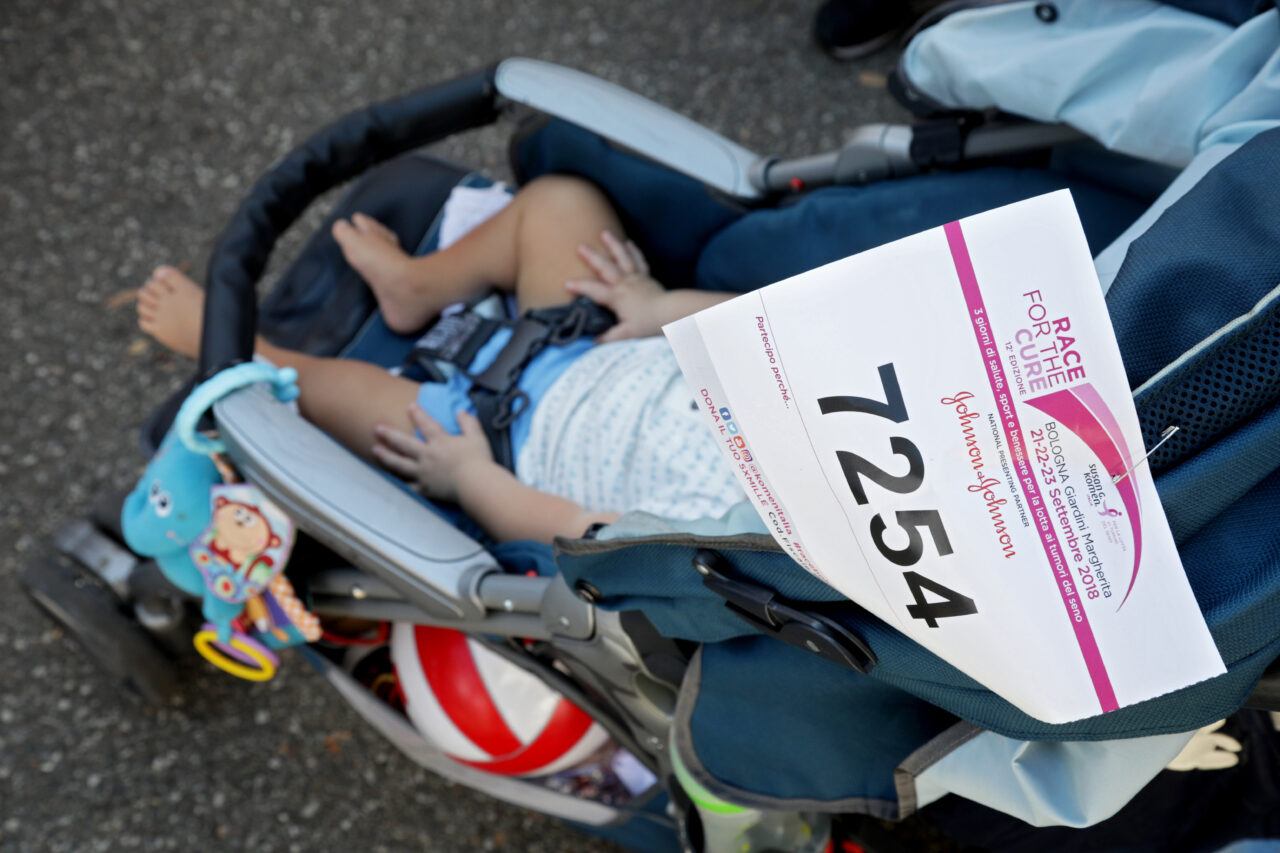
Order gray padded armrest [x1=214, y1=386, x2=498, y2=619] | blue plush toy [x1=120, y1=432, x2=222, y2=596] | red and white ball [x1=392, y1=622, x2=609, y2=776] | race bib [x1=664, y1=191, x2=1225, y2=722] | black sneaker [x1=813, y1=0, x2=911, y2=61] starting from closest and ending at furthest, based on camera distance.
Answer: race bib [x1=664, y1=191, x2=1225, y2=722]
gray padded armrest [x1=214, y1=386, x2=498, y2=619]
blue plush toy [x1=120, y1=432, x2=222, y2=596]
red and white ball [x1=392, y1=622, x2=609, y2=776]
black sneaker [x1=813, y1=0, x2=911, y2=61]

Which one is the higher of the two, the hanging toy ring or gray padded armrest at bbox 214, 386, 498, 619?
gray padded armrest at bbox 214, 386, 498, 619

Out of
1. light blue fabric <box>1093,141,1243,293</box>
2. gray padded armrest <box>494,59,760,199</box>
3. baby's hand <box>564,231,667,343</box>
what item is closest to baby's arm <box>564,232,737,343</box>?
baby's hand <box>564,231,667,343</box>

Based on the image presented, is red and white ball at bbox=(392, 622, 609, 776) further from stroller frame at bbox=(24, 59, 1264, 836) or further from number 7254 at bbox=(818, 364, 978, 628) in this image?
number 7254 at bbox=(818, 364, 978, 628)

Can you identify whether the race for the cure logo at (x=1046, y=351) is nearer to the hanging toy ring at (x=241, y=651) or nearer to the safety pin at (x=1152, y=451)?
the safety pin at (x=1152, y=451)

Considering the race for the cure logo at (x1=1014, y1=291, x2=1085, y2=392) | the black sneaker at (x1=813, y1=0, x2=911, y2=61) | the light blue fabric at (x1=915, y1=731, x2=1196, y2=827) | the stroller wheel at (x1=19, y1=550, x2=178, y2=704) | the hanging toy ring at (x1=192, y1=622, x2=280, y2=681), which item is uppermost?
the race for the cure logo at (x1=1014, y1=291, x2=1085, y2=392)

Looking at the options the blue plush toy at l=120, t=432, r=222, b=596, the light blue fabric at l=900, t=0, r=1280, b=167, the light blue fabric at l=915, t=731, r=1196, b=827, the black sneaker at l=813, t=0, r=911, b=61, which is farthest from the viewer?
the black sneaker at l=813, t=0, r=911, b=61

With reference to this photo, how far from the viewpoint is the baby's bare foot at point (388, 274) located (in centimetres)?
148

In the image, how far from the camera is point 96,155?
6.58 feet

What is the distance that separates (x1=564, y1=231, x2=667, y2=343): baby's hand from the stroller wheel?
79 centimetres

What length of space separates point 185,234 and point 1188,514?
1832 mm

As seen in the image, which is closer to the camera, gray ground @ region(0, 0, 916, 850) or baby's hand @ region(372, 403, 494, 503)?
baby's hand @ region(372, 403, 494, 503)

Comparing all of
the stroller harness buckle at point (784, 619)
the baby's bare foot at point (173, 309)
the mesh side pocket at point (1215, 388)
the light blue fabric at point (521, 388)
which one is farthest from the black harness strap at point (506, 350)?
the mesh side pocket at point (1215, 388)

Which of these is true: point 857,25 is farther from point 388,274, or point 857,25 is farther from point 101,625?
point 101,625

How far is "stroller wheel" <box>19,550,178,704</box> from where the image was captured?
4.77ft
